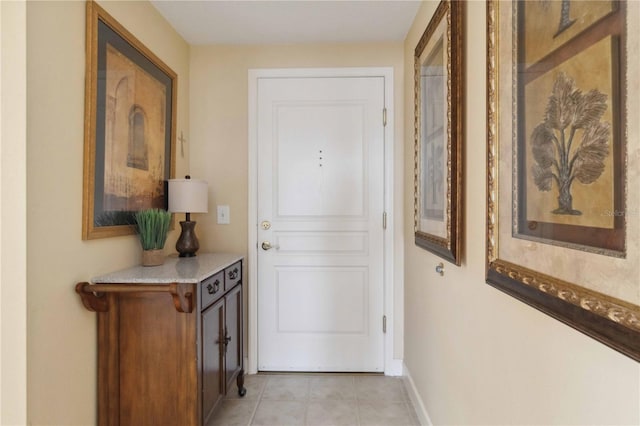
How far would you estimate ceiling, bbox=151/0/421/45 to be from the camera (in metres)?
1.98

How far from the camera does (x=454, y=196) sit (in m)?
1.38

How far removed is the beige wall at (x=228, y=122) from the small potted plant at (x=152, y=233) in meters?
0.69

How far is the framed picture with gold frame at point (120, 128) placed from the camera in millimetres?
1463

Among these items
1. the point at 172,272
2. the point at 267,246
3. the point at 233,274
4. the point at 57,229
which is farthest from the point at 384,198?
the point at 57,229

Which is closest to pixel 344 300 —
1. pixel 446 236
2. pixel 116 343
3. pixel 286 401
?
pixel 286 401

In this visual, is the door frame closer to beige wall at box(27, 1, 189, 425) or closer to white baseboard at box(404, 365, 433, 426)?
white baseboard at box(404, 365, 433, 426)

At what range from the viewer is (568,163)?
0.72 metres

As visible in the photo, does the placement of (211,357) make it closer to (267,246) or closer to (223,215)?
(267,246)

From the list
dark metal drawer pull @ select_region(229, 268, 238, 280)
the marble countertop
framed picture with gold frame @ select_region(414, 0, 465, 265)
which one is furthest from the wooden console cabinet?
framed picture with gold frame @ select_region(414, 0, 465, 265)

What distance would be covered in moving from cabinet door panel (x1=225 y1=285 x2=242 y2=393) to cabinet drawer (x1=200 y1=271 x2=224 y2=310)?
0.14m

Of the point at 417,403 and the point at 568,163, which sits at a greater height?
the point at 568,163
